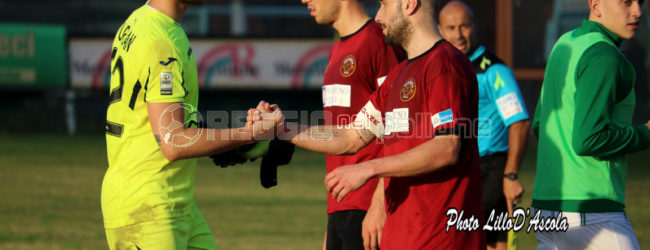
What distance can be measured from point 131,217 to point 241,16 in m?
29.6

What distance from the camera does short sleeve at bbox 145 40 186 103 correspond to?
4207 mm

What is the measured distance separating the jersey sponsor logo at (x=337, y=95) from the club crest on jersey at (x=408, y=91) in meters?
1.31

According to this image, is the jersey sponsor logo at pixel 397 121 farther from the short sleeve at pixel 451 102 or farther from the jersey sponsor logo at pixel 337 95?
the jersey sponsor logo at pixel 337 95

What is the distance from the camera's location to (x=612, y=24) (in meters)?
4.79

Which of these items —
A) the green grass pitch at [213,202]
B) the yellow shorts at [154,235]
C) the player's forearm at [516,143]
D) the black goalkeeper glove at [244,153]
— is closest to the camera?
the yellow shorts at [154,235]

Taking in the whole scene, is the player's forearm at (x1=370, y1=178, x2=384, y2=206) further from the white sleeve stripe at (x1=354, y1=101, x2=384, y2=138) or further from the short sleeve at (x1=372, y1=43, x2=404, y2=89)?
the short sleeve at (x1=372, y1=43, x2=404, y2=89)

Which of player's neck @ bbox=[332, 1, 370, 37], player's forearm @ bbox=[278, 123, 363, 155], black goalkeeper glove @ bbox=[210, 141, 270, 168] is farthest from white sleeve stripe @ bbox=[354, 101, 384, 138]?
player's neck @ bbox=[332, 1, 370, 37]

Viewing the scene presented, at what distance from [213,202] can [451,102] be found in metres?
9.48

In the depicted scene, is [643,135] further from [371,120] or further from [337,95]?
[337,95]

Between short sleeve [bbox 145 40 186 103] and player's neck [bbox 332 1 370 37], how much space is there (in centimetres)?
180

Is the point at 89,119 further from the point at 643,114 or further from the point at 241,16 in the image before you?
the point at 643,114

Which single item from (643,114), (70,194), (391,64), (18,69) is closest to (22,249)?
(70,194)

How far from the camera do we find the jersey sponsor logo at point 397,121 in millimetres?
4281

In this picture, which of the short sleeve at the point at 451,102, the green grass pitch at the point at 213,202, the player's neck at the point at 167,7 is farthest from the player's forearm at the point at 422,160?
the green grass pitch at the point at 213,202
